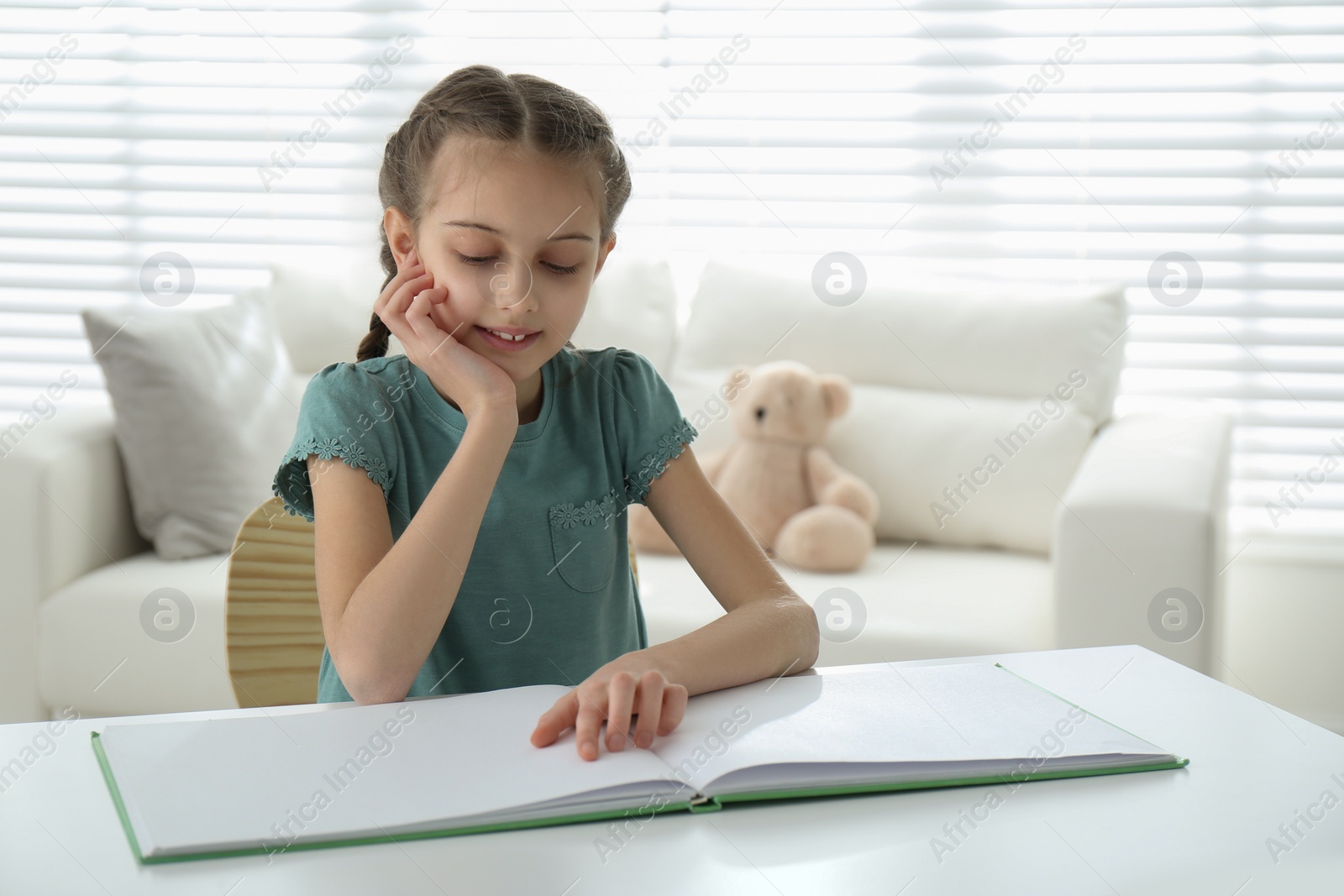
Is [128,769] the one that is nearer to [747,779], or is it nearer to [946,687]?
[747,779]

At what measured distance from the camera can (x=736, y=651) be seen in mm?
858

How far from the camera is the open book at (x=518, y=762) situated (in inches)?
24.1

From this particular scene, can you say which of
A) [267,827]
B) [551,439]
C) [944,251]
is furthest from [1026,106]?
[267,827]

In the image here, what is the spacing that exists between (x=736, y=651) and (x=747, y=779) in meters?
0.20

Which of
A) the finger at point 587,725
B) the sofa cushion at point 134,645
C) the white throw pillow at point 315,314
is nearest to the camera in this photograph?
the finger at point 587,725

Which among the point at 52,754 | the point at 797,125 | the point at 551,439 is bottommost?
the point at 52,754

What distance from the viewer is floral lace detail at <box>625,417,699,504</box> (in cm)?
112

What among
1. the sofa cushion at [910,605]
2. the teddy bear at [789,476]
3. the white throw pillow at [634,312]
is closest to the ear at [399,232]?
the sofa cushion at [910,605]

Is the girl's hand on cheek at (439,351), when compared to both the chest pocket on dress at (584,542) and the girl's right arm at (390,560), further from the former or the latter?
the chest pocket on dress at (584,542)

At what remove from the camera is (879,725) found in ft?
2.46

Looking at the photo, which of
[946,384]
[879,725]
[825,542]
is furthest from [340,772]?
[946,384]

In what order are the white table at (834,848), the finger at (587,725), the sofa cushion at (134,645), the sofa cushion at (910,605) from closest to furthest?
1. the white table at (834,848)
2. the finger at (587,725)
3. the sofa cushion at (910,605)
4. the sofa cushion at (134,645)

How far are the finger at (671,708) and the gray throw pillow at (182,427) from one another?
161cm

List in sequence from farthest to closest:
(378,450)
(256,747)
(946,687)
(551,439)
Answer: (551,439), (378,450), (946,687), (256,747)
